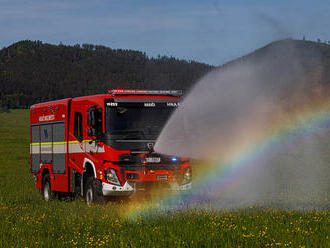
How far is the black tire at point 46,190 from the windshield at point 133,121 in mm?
5808

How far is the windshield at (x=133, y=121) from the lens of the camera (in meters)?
15.3

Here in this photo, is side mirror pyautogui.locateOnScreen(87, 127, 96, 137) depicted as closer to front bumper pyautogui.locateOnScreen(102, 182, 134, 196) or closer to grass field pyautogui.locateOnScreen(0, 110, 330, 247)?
front bumper pyautogui.locateOnScreen(102, 182, 134, 196)

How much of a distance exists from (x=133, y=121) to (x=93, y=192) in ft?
7.96

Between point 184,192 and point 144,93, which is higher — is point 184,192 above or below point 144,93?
below

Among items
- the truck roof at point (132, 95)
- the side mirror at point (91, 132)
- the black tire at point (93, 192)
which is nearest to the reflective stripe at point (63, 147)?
the side mirror at point (91, 132)

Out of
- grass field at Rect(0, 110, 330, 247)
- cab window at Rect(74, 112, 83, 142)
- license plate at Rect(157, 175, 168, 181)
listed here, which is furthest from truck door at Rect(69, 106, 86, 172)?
grass field at Rect(0, 110, 330, 247)

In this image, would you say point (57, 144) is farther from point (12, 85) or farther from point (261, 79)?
point (12, 85)

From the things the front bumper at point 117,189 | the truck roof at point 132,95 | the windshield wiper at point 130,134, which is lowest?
the front bumper at point 117,189

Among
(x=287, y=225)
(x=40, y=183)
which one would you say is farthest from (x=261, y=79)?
(x=287, y=225)

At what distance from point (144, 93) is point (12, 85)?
192m

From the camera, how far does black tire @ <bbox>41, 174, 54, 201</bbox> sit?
65.8 ft

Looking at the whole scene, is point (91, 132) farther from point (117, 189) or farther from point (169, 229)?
point (169, 229)

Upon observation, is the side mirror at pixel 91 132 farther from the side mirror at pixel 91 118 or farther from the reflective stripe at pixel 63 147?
the reflective stripe at pixel 63 147

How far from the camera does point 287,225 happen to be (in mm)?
10094
